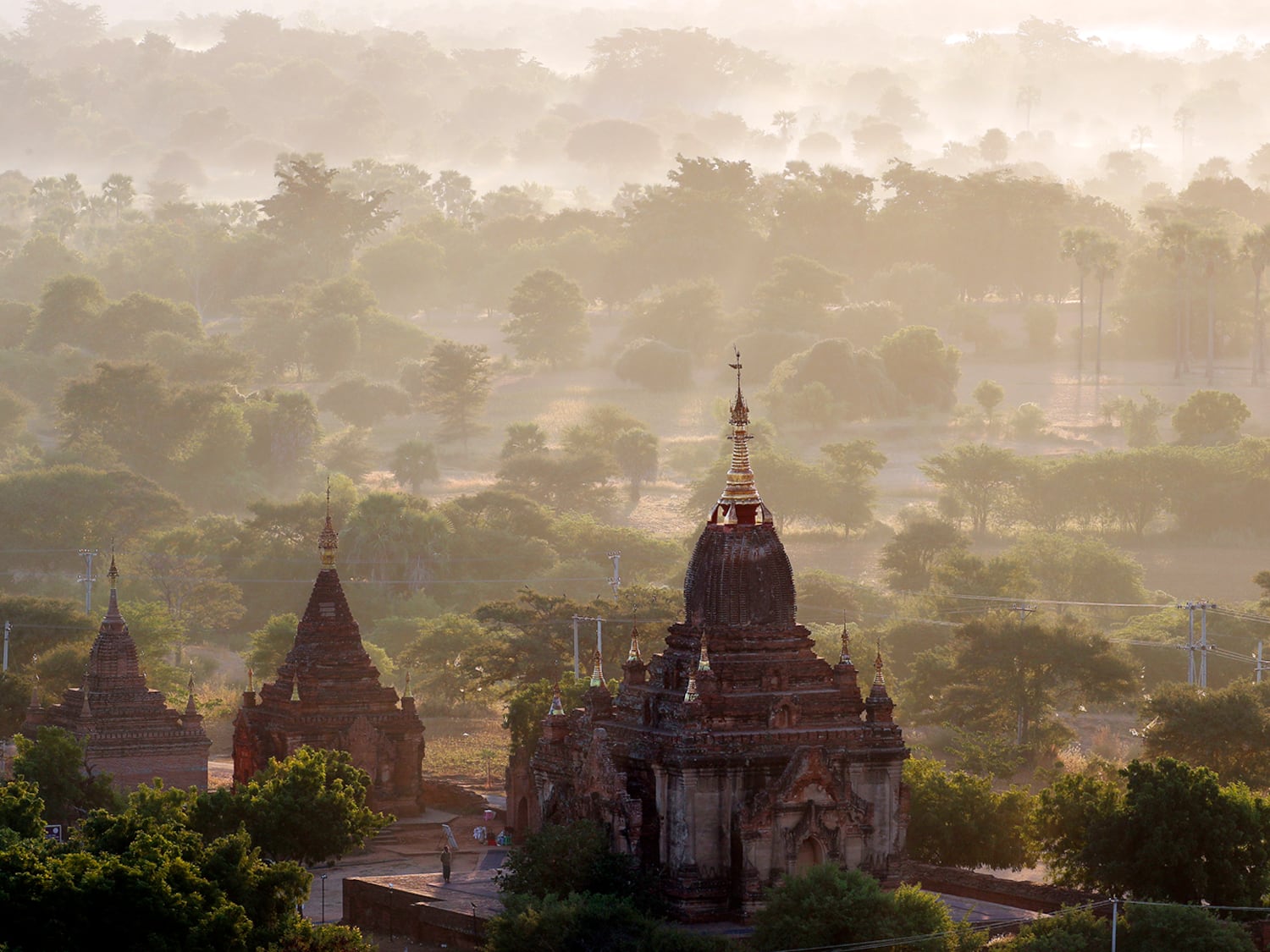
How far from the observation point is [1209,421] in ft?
433

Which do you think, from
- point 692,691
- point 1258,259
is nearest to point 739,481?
point 692,691

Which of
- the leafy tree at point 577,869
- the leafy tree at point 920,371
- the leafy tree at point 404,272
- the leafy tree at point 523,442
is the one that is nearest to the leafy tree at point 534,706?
the leafy tree at point 577,869

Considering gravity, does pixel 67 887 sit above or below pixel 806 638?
below

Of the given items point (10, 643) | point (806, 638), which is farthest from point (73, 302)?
point (806, 638)

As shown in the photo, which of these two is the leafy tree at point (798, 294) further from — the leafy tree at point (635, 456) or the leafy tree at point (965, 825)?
the leafy tree at point (965, 825)

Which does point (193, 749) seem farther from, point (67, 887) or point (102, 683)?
point (67, 887)

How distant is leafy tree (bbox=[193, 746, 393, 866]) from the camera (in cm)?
5556

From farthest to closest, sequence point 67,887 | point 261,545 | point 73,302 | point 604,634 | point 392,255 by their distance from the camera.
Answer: point 392,255
point 73,302
point 261,545
point 604,634
point 67,887

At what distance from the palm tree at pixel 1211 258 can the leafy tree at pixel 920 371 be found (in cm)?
1362

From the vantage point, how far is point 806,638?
54281 millimetres

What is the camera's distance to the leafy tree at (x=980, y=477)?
399 feet

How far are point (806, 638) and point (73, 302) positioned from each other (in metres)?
114

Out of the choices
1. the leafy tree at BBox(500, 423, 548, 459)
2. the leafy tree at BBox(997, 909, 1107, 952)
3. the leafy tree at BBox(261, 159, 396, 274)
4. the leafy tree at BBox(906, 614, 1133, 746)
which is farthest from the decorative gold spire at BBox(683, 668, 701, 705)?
the leafy tree at BBox(261, 159, 396, 274)

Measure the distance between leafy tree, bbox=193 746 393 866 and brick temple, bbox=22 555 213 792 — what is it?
7.76 meters
